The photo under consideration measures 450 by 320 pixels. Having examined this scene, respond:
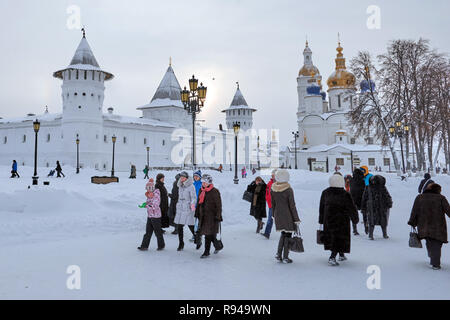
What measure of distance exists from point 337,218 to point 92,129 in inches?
1537

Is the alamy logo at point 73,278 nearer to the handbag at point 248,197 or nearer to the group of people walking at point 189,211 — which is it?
the group of people walking at point 189,211

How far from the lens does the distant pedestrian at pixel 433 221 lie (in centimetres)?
530

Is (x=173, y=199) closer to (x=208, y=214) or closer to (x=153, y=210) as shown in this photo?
(x=153, y=210)

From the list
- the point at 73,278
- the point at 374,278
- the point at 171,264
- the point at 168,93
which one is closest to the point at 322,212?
the point at 374,278

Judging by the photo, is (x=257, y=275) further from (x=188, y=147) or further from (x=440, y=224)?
(x=188, y=147)

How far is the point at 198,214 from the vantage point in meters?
6.34

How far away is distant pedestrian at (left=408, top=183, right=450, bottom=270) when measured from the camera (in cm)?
530

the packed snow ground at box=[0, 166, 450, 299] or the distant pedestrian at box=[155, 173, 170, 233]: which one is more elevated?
the distant pedestrian at box=[155, 173, 170, 233]

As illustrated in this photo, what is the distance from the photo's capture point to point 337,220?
5.48 m

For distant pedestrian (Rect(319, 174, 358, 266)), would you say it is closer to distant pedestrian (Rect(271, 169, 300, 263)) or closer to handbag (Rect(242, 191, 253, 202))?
→ distant pedestrian (Rect(271, 169, 300, 263))

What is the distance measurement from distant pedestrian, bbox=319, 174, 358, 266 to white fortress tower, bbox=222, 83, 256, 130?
6084cm

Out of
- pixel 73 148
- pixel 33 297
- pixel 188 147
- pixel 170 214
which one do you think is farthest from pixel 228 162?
pixel 33 297

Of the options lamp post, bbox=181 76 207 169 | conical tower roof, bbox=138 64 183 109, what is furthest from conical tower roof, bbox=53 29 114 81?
lamp post, bbox=181 76 207 169

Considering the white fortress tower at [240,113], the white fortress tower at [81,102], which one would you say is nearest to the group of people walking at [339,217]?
the white fortress tower at [81,102]
